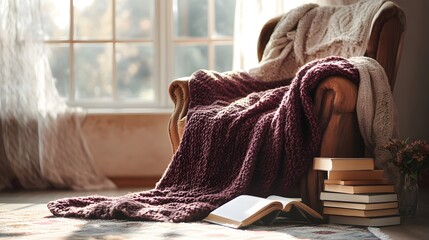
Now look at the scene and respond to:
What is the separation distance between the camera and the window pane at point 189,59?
188 inches

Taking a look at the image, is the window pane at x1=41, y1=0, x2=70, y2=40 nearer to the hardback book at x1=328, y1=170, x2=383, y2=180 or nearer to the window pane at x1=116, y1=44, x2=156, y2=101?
the window pane at x1=116, y1=44, x2=156, y2=101

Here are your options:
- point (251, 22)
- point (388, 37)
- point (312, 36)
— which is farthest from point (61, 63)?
point (388, 37)

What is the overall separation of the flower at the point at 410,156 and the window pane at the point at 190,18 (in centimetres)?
206

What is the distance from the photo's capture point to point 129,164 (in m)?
4.58

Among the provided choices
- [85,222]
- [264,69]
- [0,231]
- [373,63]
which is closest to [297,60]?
[264,69]

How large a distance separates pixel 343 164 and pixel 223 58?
2050 mm

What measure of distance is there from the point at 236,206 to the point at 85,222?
531 mm

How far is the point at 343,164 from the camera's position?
9.25ft

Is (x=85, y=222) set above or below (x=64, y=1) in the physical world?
below

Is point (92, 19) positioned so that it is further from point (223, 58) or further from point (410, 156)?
point (410, 156)

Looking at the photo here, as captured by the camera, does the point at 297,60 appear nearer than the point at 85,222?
No

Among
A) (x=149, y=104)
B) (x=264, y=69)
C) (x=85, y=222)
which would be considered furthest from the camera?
(x=149, y=104)

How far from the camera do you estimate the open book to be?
8.68 ft

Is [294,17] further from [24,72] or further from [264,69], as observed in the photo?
[24,72]
